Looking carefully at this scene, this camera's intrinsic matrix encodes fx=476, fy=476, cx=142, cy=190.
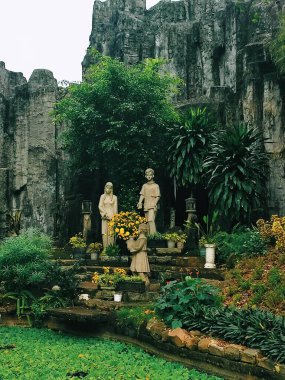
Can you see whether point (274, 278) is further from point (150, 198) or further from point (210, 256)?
point (150, 198)

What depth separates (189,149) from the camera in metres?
15.9

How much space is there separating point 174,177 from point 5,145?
35.0 feet

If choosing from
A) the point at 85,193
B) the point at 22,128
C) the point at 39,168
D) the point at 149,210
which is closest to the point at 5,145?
the point at 22,128

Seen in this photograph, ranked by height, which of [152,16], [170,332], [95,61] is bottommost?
[170,332]

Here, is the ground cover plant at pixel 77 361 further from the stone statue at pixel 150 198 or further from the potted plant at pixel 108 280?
the stone statue at pixel 150 198

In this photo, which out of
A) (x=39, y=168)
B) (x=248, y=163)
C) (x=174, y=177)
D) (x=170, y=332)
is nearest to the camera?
(x=170, y=332)

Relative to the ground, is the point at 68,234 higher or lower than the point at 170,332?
higher

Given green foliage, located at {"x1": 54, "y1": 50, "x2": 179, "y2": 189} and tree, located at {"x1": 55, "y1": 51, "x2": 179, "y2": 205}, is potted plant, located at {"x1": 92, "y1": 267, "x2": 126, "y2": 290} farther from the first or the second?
tree, located at {"x1": 55, "y1": 51, "x2": 179, "y2": 205}

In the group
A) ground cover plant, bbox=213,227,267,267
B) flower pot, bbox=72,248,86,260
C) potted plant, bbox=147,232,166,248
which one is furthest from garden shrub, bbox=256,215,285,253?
flower pot, bbox=72,248,86,260

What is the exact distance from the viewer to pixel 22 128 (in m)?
23.3

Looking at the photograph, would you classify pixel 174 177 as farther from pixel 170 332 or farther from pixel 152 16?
pixel 152 16

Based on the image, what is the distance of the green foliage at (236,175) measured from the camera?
14.2 metres

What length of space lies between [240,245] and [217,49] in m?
18.6

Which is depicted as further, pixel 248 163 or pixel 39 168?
pixel 39 168
